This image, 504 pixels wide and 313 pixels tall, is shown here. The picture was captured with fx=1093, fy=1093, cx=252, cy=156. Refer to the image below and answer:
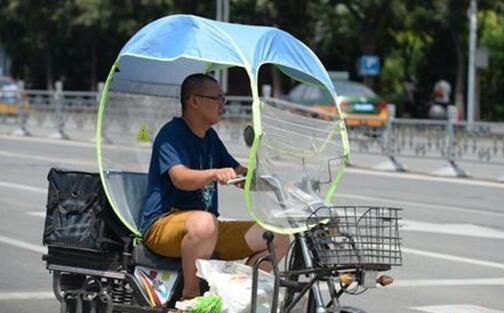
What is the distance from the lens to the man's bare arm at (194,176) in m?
5.86

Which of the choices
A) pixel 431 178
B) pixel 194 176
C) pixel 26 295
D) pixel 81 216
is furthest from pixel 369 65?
pixel 194 176

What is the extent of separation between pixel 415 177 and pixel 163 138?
623 inches

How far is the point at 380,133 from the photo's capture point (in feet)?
78.0

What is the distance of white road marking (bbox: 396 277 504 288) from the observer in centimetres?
970

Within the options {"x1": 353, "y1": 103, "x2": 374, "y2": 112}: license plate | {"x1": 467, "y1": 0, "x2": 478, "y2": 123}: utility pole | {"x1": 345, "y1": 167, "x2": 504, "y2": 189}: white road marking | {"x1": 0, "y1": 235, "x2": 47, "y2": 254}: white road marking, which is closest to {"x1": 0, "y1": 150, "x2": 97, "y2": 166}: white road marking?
{"x1": 345, "y1": 167, "x2": 504, "y2": 189}: white road marking

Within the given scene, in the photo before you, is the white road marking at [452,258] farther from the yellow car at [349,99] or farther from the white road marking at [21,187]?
the yellow car at [349,99]

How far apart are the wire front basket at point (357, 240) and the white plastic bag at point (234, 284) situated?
1.28 ft

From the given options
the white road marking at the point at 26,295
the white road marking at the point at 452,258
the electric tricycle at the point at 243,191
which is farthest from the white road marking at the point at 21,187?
the electric tricycle at the point at 243,191

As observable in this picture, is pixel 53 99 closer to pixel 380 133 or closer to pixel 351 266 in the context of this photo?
pixel 380 133

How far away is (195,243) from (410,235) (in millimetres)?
7297

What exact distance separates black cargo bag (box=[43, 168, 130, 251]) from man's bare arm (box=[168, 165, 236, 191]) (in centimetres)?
57

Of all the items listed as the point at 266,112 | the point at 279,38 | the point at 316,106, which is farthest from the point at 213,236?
the point at 316,106

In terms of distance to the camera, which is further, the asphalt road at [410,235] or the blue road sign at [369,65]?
the blue road sign at [369,65]

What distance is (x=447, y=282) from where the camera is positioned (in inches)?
389
